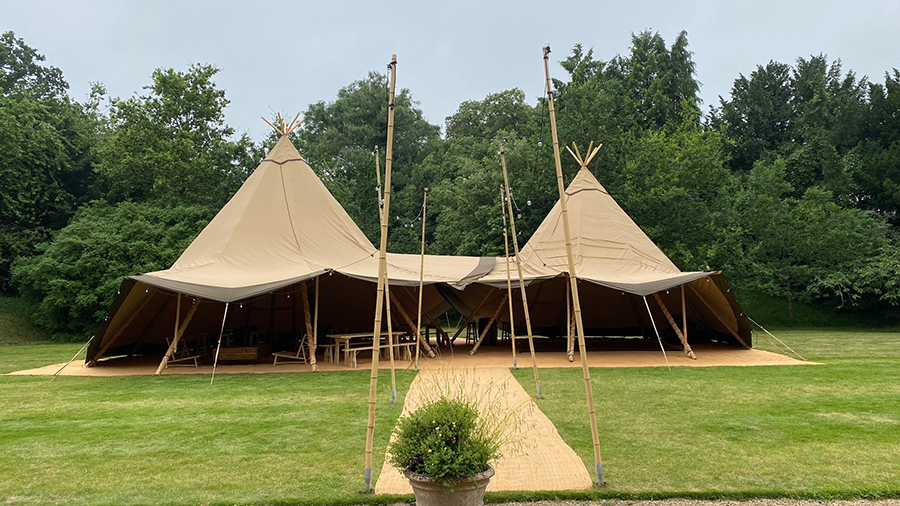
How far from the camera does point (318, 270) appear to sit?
34.1 feet

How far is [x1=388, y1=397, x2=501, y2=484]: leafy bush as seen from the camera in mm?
3012

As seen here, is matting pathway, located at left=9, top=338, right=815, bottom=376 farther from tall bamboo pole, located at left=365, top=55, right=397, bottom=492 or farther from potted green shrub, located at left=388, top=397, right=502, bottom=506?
potted green shrub, located at left=388, top=397, right=502, bottom=506

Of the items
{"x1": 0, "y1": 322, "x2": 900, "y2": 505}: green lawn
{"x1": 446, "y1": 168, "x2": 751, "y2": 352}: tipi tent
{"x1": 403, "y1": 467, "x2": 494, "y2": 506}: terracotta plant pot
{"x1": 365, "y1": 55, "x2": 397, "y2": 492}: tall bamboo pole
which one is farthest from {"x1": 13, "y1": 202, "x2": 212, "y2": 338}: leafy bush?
{"x1": 403, "y1": 467, "x2": 494, "y2": 506}: terracotta plant pot

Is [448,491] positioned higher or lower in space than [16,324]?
lower

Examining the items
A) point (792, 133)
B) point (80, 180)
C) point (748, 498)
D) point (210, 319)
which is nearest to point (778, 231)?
point (792, 133)

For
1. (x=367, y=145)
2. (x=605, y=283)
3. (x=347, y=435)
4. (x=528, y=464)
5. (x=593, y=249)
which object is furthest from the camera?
(x=367, y=145)

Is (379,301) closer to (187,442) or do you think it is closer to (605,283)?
(187,442)

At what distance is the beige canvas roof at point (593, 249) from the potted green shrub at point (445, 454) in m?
8.50

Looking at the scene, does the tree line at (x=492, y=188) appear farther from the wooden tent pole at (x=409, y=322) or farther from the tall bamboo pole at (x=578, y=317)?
the tall bamboo pole at (x=578, y=317)

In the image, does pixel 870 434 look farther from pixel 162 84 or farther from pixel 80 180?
pixel 80 180

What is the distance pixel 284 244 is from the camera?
38.4ft

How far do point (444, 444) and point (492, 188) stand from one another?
68.3ft

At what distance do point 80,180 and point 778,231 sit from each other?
26.5m

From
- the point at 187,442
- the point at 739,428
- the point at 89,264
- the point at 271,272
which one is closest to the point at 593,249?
the point at 271,272
